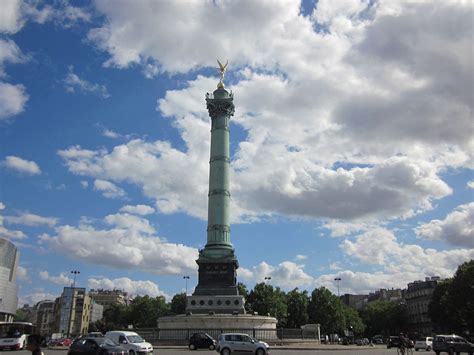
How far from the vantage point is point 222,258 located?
59344 mm

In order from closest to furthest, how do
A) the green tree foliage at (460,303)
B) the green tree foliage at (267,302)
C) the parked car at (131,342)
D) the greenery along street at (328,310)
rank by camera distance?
1. the parked car at (131,342)
2. the green tree foliage at (460,303)
3. the greenery along street at (328,310)
4. the green tree foliage at (267,302)

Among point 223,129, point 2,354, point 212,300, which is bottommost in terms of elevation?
point 2,354

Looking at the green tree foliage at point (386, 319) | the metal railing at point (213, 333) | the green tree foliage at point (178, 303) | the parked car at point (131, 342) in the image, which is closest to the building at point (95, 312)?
the green tree foliage at point (178, 303)

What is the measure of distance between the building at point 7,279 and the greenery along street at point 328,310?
24.4 meters

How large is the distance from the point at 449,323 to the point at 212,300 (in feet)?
134

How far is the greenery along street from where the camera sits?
217 ft

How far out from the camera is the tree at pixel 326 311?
291 ft

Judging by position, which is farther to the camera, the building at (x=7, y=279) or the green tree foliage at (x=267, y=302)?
the building at (x=7, y=279)

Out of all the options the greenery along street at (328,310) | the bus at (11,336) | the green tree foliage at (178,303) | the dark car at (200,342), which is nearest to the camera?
the bus at (11,336)

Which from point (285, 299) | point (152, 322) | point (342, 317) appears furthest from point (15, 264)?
point (342, 317)

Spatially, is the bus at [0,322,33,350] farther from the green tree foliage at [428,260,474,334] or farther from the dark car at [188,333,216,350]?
the green tree foliage at [428,260,474,334]

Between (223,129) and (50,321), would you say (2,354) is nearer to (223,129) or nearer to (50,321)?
(223,129)

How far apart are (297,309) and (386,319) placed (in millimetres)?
35113

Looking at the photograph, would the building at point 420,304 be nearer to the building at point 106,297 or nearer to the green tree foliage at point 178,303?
the green tree foliage at point 178,303
